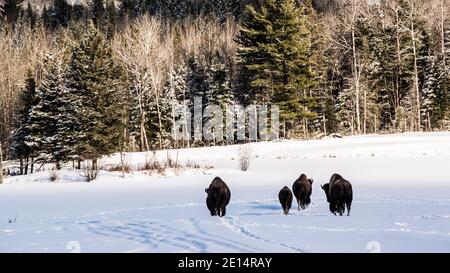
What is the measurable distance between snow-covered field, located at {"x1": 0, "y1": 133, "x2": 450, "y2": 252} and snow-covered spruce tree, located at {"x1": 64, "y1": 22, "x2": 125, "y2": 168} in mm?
8037

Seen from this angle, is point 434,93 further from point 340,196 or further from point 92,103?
point 340,196

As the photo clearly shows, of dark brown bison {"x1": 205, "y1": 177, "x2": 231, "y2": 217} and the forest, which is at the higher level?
the forest

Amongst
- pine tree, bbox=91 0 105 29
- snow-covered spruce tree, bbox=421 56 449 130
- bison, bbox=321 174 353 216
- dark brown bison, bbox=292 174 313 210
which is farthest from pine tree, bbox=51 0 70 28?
bison, bbox=321 174 353 216

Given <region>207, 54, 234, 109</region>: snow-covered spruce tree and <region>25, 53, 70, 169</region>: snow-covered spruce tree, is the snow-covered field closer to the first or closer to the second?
<region>25, 53, 70, 169</region>: snow-covered spruce tree

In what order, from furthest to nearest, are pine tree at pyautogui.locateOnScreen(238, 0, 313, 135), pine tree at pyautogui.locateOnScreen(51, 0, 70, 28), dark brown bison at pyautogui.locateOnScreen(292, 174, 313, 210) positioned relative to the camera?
pine tree at pyautogui.locateOnScreen(51, 0, 70, 28) < pine tree at pyautogui.locateOnScreen(238, 0, 313, 135) < dark brown bison at pyautogui.locateOnScreen(292, 174, 313, 210)

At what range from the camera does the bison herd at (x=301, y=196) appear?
8406 mm

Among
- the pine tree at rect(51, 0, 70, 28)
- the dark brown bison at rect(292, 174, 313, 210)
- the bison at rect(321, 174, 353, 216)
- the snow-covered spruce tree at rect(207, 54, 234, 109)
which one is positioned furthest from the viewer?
the pine tree at rect(51, 0, 70, 28)

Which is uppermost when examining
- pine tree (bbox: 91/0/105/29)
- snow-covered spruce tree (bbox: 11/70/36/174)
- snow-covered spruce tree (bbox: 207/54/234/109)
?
pine tree (bbox: 91/0/105/29)

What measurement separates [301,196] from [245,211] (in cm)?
120

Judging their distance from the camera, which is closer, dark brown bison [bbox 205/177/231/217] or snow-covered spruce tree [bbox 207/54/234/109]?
dark brown bison [bbox 205/177/231/217]

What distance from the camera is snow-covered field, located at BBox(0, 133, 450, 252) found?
5.66 metres

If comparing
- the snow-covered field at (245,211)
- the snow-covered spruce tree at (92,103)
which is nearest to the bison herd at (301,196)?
the snow-covered field at (245,211)

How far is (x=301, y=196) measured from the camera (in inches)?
387
